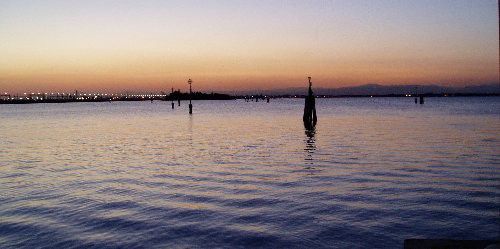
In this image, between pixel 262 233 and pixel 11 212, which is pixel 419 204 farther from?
pixel 11 212

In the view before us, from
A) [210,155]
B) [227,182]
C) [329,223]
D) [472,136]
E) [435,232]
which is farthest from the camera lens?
[472,136]

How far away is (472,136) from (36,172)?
79.6 feet

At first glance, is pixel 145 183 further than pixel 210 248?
Yes

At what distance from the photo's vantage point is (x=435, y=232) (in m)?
9.04

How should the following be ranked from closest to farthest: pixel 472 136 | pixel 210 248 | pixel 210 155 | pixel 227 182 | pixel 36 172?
pixel 210 248, pixel 227 182, pixel 36 172, pixel 210 155, pixel 472 136

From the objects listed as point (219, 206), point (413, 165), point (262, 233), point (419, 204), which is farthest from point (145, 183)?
point (413, 165)

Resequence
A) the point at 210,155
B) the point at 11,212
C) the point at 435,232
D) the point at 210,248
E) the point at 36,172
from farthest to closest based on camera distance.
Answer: the point at 210,155, the point at 36,172, the point at 11,212, the point at 435,232, the point at 210,248

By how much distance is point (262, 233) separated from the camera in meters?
9.23

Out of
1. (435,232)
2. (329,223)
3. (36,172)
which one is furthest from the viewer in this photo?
(36,172)

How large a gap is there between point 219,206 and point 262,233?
91.3 inches

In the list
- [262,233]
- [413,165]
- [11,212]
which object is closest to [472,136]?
[413,165]

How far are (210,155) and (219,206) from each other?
33.7 ft

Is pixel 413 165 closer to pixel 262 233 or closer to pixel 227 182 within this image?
pixel 227 182

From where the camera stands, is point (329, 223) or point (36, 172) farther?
point (36, 172)
